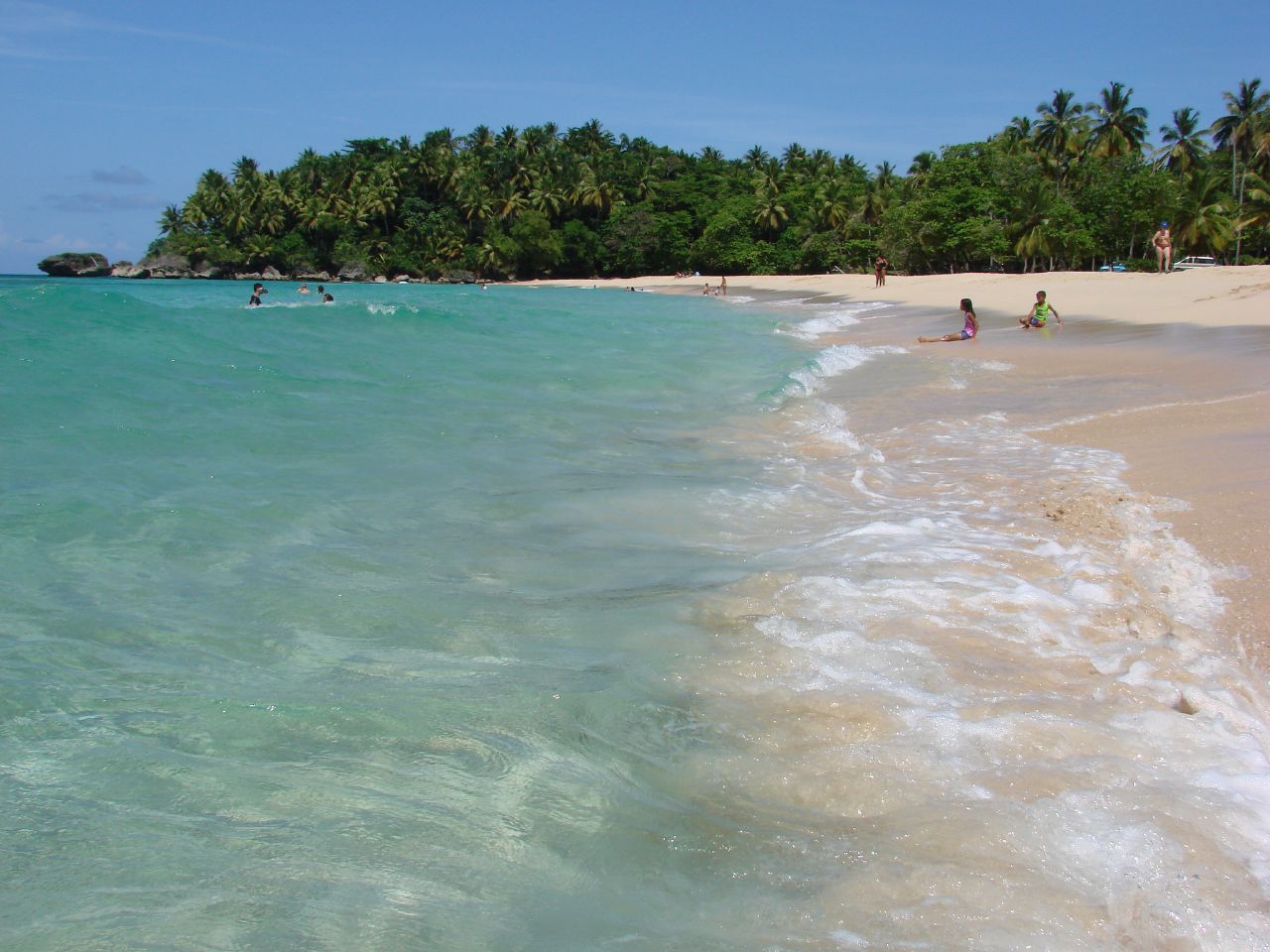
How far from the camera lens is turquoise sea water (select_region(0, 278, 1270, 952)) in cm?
228

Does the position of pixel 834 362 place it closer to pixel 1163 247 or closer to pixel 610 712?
pixel 610 712

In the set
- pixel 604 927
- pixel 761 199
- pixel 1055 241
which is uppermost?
pixel 761 199

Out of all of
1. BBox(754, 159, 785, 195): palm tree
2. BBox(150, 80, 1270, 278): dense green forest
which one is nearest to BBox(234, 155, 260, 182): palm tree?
BBox(150, 80, 1270, 278): dense green forest

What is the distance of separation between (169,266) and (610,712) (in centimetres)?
10706

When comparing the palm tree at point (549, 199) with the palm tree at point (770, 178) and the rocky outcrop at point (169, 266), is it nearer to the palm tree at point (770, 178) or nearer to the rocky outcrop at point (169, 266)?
the palm tree at point (770, 178)

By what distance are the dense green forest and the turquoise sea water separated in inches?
1628

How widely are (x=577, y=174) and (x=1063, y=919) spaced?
277ft

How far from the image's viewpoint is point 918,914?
7.29 ft

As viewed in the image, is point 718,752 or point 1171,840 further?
point 718,752

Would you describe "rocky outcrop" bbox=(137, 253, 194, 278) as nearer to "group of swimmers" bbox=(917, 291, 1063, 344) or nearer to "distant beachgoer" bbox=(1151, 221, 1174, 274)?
"distant beachgoer" bbox=(1151, 221, 1174, 274)

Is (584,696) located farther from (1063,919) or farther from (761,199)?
(761,199)

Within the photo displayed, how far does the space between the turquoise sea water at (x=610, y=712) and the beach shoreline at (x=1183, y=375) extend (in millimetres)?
251

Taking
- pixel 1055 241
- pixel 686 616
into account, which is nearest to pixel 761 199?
pixel 1055 241

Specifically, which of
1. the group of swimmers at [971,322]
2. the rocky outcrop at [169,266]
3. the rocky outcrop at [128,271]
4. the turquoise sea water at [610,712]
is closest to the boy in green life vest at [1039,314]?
the group of swimmers at [971,322]
